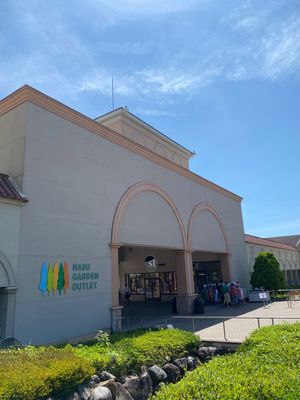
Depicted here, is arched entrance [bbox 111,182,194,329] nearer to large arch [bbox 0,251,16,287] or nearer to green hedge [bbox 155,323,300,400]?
large arch [bbox 0,251,16,287]

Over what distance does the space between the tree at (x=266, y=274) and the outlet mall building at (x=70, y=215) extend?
10495 mm

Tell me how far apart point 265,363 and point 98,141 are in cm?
1078

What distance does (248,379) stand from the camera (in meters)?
4.82

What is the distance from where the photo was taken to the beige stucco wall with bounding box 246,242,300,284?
31969mm

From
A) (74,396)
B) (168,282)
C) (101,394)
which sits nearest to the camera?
(74,396)

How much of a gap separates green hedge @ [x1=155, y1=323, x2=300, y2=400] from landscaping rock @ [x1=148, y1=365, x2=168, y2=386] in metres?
2.70

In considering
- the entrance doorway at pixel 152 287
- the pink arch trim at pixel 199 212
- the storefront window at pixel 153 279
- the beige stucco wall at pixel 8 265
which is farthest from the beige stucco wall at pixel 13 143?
the entrance doorway at pixel 152 287

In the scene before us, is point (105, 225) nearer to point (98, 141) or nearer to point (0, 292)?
point (98, 141)

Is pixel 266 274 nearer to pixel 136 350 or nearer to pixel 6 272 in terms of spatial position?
pixel 136 350

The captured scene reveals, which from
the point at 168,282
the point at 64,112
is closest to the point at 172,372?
the point at 64,112

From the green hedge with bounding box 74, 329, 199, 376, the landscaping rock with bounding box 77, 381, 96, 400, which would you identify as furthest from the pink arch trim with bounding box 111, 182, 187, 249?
the landscaping rock with bounding box 77, 381, 96, 400

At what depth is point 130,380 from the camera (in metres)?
7.95

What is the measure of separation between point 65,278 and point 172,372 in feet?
15.5

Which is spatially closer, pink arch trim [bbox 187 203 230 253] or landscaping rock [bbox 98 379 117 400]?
landscaping rock [bbox 98 379 117 400]
